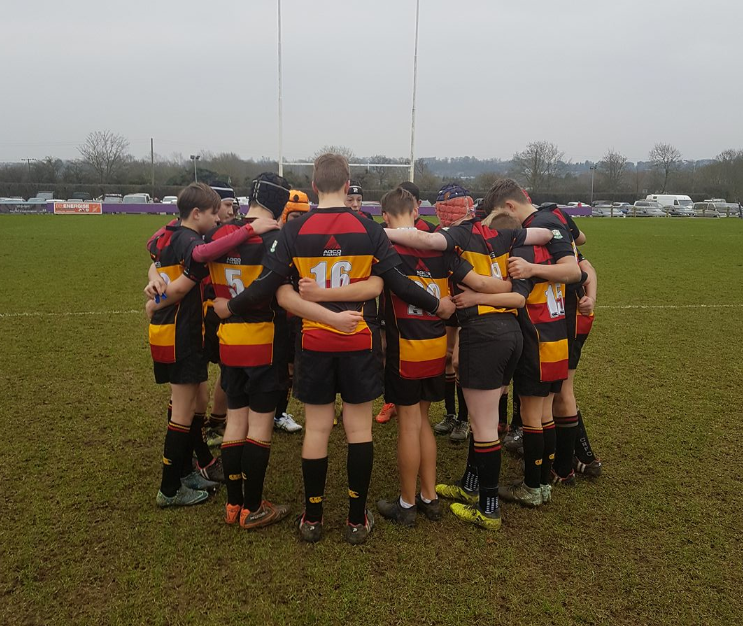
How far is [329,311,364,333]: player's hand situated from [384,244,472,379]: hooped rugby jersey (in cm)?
41

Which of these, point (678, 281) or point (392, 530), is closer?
point (392, 530)

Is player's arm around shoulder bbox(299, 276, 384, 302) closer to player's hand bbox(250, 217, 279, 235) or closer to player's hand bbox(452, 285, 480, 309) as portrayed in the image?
player's hand bbox(250, 217, 279, 235)

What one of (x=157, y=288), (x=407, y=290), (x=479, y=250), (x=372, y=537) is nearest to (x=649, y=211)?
(x=479, y=250)

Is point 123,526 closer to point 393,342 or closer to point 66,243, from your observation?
point 393,342

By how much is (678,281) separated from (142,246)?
17.0 meters

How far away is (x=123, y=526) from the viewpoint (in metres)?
3.49

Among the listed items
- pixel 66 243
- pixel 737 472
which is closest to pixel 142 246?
pixel 66 243

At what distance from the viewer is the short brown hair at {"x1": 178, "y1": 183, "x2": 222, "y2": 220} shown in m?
3.62

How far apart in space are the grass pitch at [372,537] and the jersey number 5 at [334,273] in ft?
5.33

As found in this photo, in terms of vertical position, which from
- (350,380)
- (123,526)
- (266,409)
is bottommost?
(123,526)

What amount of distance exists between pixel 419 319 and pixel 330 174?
103cm

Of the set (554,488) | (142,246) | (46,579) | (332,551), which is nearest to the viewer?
(46,579)

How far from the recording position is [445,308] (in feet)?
11.0

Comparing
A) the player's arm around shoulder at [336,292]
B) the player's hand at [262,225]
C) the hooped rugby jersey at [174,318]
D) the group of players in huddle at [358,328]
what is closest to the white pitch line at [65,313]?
the group of players in huddle at [358,328]
